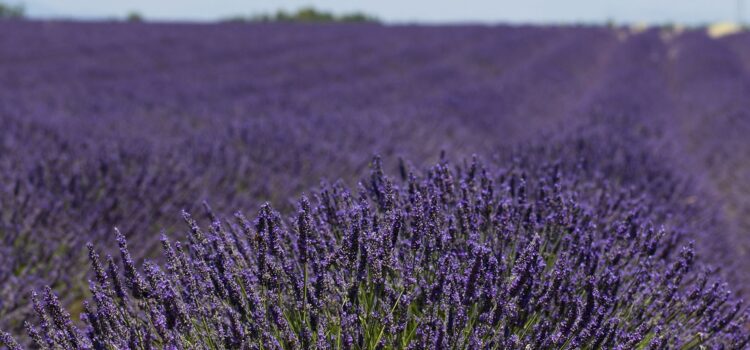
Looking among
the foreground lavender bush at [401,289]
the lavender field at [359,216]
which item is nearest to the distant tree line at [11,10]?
the lavender field at [359,216]

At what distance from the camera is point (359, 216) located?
1.62 metres

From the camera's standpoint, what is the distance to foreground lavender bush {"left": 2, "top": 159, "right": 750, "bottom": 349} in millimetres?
1513

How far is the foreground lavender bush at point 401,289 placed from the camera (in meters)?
1.51

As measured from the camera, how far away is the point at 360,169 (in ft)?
14.5

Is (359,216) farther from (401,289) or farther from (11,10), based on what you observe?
(11,10)

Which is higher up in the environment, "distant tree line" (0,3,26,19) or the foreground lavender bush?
"distant tree line" (0,3,26,19)

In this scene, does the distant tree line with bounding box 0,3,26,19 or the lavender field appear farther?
the distant tree line with bounding box 0,3,26,19

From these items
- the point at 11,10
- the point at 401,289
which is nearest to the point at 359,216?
the point at 401,289

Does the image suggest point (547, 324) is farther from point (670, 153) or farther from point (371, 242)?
point (670, 153)

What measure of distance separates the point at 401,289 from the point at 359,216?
0.70ft

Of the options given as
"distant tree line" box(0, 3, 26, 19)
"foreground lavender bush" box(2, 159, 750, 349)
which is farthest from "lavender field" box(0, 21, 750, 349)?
"distant tree line" box(0, 3, 26, 19)

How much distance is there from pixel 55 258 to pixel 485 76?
9652 mm

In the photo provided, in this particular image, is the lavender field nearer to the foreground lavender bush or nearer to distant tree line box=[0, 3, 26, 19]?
the foreground lavender bush

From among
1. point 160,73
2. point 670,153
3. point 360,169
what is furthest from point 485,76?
point 360,169
